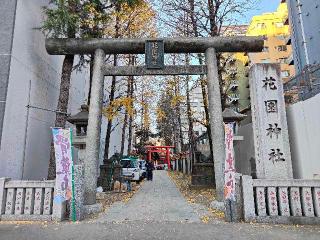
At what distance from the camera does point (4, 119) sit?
9.73 meters

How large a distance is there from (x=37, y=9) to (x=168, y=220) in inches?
398

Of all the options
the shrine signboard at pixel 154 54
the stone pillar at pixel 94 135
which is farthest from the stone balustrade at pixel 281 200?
the shrine signboard at pixel 154 54

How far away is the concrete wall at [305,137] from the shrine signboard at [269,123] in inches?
23.4

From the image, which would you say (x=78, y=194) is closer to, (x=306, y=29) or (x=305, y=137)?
(x=305, y=137)

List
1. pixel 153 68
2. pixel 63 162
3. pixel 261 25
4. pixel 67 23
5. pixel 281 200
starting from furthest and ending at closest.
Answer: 1. pixel 261 25
2. pixel 67 23
3. pixel 153 68
4. pixel 63 162
5. pixel 281 200

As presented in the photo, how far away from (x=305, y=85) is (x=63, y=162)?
8764 mm

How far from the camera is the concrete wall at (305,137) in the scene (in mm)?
8945

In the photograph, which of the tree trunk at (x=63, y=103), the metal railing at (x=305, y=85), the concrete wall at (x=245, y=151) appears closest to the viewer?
the metal railing at (x=305, y=85)

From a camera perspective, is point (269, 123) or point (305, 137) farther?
point (269, 123)

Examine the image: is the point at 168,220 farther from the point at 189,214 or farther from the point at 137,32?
the point at 137,32

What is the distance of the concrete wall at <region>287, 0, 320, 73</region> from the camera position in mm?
25438

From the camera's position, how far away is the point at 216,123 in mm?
10508

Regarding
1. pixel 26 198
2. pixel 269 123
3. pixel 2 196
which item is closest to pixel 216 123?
pixel 269 123

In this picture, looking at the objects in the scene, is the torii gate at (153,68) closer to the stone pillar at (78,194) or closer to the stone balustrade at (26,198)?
the stone pillar at (78,194)
